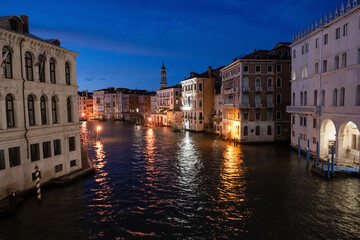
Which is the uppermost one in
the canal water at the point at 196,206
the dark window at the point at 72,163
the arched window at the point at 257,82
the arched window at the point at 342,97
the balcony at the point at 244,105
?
the arched window at the point at 257,82

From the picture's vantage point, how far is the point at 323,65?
1071 inches

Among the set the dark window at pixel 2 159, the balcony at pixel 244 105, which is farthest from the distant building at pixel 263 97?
the dark window at pixel 2 159

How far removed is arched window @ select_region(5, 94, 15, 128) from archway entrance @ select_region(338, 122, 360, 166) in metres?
28.4

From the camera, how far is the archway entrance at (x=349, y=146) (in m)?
24.8

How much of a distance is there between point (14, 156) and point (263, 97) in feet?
121

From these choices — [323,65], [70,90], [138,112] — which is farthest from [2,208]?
[138,112]

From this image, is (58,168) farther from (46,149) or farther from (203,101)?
(203,101)

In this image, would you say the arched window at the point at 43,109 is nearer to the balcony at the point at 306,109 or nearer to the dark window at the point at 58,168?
the dark window at the point at 58,168

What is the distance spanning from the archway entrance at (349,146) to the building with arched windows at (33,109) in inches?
1014

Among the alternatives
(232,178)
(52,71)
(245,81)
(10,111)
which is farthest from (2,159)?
(245,81)

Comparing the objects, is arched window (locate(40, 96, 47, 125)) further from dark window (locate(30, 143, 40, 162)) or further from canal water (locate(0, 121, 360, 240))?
canal water (locate(0, 121, 360, 240))

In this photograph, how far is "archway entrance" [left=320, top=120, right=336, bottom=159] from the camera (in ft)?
91.1

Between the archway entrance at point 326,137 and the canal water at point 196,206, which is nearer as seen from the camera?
the canal water at point 196,206

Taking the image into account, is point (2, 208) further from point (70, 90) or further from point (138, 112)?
point (138, 112)
